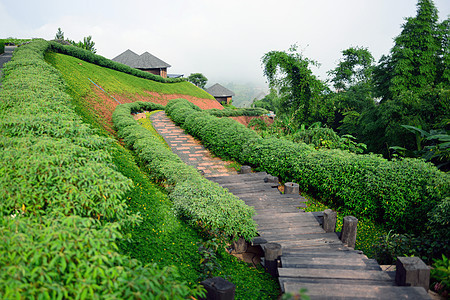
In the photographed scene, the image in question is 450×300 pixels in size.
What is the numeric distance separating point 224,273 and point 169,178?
281 cm

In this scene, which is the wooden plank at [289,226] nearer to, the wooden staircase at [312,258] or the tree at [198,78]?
the wooden staircase at [312,258]

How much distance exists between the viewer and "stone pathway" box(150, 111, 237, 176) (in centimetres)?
995

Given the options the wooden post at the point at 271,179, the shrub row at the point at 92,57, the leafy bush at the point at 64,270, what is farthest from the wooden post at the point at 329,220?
the shrub row at the point at 92,57

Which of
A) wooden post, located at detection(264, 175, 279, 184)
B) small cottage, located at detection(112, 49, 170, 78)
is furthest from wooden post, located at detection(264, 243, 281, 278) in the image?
small cottage, located at detection(112, 49, 170, 78)

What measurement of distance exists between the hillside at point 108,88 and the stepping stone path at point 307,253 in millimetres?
7146

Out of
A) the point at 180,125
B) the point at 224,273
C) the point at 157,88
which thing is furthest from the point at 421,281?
the point at 157,88

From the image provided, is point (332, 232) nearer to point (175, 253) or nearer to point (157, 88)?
point (175, 253)

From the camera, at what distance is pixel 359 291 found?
3.38m

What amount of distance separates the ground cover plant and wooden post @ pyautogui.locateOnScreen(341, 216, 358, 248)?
4.92 feet

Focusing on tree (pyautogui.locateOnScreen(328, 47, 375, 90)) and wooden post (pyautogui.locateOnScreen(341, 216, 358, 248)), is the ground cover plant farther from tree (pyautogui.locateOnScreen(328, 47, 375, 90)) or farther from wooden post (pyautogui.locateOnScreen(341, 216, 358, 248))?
tree (pyautogui.locateOnScreen(328, 47, 375, 90))

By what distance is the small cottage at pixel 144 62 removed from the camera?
42438mm

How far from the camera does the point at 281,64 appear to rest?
18.0m

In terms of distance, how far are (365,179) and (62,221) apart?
283 inches

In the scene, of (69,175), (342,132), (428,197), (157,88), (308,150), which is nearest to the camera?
(69,175)
